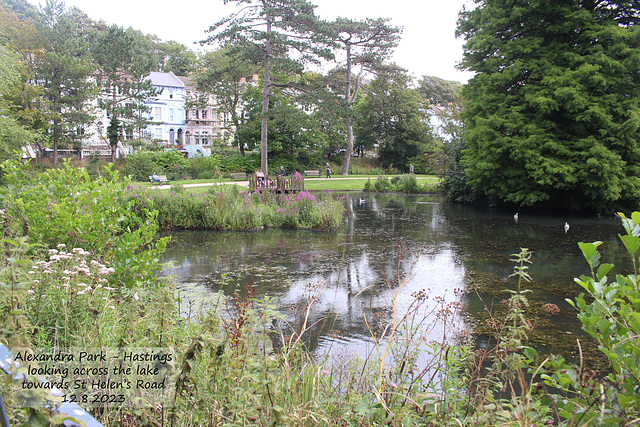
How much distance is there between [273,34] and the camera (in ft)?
83.1

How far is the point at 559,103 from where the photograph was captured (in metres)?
16.5

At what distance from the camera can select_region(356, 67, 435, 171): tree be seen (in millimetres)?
44875

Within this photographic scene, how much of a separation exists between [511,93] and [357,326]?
16090 millimetres

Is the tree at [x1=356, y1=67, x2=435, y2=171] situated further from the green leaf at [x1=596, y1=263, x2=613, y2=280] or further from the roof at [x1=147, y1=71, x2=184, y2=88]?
the green leaf at [x1=596, y1=263, x2=613, y2=280]

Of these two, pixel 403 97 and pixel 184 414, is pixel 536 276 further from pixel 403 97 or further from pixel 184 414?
pixel 403 97

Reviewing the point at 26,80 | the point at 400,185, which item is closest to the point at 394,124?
the point at 400,185

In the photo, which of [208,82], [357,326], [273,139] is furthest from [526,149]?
[273,139]

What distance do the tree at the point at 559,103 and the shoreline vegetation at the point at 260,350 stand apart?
11.1 m

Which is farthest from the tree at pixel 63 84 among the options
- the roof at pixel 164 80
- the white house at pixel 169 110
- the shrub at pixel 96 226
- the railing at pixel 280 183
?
the shrub at pixel 96 226

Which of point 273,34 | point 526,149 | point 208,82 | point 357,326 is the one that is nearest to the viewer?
point 357,326

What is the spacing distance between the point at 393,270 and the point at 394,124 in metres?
40.7

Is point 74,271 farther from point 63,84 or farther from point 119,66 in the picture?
point 119,66

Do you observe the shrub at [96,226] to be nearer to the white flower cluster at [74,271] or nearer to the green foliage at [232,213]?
the white flower cluster at [74,271]

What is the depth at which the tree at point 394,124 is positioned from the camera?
44.9m
